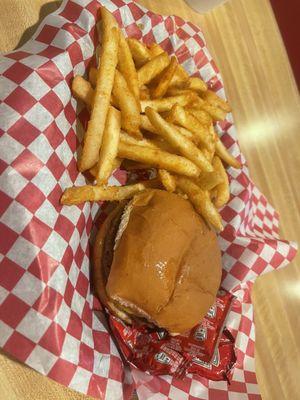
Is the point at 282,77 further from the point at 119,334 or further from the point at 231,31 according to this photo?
the point at 119,334

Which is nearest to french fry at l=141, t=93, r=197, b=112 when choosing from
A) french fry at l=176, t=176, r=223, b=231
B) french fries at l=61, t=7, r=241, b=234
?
french fries at l=61, t=7, r=241, b=234

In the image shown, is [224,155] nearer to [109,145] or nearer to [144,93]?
[144,93]

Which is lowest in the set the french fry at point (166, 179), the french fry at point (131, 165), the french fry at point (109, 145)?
the french fry at point (166, 179)

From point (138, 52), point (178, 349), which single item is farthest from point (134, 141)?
point (178, 349)

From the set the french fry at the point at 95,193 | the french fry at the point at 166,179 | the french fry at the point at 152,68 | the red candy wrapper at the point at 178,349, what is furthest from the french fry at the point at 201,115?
the red candy wrapper at the point at 178,349

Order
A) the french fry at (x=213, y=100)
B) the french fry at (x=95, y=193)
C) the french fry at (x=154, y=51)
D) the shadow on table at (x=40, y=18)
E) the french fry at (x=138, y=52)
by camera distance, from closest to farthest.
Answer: the french fry at (x=95, y=193) → the shadow on table at (x=40, y=18) → the french fry at (x=138, y=52) → the french fry at (x=154, y=51) → the french fry at (x=213, y=100)

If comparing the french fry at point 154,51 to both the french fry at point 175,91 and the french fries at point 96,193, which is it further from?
the french fries at point 96,193

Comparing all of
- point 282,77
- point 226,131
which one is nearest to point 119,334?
point 226,131
